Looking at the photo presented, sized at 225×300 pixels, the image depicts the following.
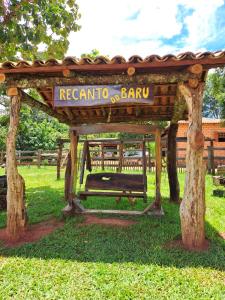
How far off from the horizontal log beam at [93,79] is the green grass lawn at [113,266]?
2931 mm

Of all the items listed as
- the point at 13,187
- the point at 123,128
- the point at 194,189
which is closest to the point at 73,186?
the point at 123,128

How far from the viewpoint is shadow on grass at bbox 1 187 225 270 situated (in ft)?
15.7

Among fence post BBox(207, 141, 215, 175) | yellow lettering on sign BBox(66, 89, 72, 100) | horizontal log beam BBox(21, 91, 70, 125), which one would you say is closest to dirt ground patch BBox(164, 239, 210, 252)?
yellow lettering on sign BBox(66, 89, 72, 100)

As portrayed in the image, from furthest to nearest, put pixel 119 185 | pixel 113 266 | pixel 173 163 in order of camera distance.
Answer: pixel 173 163 < pixel 119 185 < pixel 113 266

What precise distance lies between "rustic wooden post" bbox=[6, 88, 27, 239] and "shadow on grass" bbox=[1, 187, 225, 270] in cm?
52

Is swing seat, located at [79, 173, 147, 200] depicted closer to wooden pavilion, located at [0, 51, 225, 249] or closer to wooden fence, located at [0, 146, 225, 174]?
wooden pavilion, located at [0, 51, 225, 249]

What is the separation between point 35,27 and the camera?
10891mm

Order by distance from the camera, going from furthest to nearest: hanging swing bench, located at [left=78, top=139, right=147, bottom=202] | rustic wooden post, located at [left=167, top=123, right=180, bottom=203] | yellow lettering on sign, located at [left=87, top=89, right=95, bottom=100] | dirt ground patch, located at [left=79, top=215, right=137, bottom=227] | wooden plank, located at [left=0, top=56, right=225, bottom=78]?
rustic wooden post, located at [left=167, top=123, right=180, bottom=203] < hanging swing bench, located at [left=78, top=139, right=147, bottom=202] < dirt ground patch, located at [left=79, top=215, right=137, bottom=227] < yellow lettering on sign, located at [left=87, top=89, right=95, bottom=100] < wooden plank, located at [left=0, top=56, right=225, bottom=78]

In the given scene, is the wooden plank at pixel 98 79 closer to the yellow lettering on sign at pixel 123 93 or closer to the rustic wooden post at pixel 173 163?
the yellow lettering on sign at pixel 123 93

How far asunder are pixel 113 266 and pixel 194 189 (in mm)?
1875

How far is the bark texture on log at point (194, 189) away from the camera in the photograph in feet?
16.9

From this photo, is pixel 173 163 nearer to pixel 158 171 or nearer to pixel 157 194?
pixel 158 171

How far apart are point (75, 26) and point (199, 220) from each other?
31.3ft

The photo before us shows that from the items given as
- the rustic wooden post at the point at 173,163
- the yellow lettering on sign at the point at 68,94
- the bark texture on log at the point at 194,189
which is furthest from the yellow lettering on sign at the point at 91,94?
the rustic wooden post at the point at 173,163
